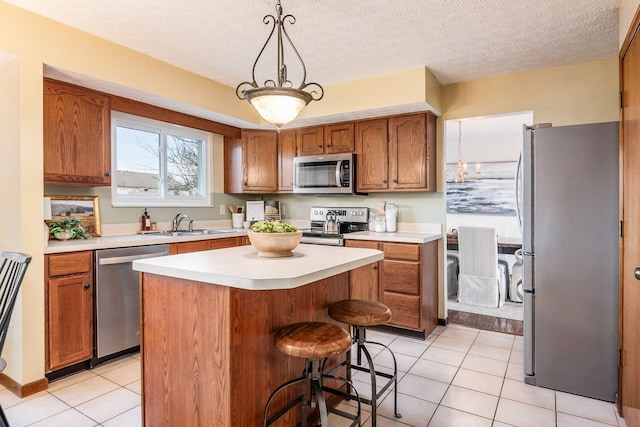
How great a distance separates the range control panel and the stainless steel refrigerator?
192 centimetres

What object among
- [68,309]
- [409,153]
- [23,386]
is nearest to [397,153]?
[409,153]

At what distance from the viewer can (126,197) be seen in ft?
11.6

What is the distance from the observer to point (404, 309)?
3426 millimetres

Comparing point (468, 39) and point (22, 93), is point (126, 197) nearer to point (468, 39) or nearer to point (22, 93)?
point (22, 93)

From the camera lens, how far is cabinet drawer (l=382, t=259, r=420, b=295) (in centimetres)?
337

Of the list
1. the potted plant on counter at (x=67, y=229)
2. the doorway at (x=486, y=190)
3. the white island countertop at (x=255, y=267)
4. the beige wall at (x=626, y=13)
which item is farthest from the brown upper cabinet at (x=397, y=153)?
the potted plant on counter at (x=67, y=229)

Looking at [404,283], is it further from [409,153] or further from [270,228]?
[270,228]

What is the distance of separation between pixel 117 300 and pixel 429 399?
2381 mm

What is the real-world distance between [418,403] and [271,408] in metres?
1.01

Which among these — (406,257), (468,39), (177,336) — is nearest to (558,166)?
(468,39)

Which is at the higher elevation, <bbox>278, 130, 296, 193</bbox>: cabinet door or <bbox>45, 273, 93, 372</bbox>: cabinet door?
<bbox>278, 130, 296, 193</bbox>: cabinet door

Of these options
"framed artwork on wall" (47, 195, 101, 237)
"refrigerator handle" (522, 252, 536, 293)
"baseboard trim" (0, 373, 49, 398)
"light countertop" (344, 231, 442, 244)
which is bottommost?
"baseboard trim" (0, 373, 49, 398)

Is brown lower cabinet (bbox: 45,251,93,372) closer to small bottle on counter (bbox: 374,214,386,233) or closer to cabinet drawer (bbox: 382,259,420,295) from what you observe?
cabinet drawer (bbox: 382,259,420,295)

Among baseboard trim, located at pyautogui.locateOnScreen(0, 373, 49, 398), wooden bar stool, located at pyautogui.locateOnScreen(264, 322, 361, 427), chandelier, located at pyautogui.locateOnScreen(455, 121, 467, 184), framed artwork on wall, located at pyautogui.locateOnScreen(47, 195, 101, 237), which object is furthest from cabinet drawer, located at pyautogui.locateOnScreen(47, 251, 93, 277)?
chandelier, located at pyautogui.locateOnScreen(455, 121, 467, 184)
